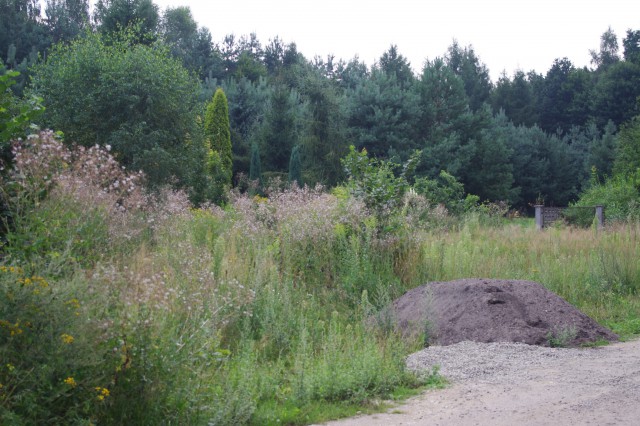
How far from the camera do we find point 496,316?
7965 millimetres

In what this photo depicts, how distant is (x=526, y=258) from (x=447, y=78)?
30.2 meters

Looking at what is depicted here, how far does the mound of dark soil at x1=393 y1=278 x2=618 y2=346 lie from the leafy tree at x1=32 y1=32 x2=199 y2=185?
15.2m

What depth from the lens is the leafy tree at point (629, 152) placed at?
27312 mm

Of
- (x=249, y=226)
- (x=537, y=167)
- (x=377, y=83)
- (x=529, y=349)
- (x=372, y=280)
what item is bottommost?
(x=529, y=349)

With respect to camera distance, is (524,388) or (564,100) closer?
(524,388)

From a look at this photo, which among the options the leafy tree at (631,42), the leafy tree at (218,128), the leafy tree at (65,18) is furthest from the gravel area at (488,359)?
the leafy tree at (631,42)

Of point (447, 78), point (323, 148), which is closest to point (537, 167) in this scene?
point (447, 78)

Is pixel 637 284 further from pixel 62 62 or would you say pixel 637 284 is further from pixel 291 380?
pixel 62 62

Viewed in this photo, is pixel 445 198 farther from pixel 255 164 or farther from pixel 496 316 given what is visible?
pixel 496 316

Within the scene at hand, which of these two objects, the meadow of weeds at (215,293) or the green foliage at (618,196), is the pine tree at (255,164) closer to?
the green foliage at (618,196)

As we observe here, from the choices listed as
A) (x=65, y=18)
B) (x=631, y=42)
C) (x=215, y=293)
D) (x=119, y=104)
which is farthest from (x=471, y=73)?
(x=215, y=293)

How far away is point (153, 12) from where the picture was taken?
32.0 m

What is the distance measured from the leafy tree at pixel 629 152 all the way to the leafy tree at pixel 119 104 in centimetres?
1843

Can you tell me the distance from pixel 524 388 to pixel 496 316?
2.29 metres
